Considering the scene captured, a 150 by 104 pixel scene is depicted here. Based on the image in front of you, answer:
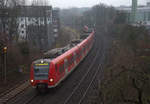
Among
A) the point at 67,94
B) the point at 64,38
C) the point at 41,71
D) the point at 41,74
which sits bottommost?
the point at 67,94

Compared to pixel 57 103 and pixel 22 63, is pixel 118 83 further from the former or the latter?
pixel 22 63

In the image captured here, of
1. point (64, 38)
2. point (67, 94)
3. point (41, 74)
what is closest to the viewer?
point (41, 74)

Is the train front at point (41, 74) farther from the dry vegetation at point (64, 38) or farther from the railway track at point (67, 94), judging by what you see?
the dry vegetation at point (64, 38)

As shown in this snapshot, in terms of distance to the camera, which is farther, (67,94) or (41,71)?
(67,94)

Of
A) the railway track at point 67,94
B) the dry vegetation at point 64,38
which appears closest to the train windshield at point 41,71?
the railway track at point 67,94

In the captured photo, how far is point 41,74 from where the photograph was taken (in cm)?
1386

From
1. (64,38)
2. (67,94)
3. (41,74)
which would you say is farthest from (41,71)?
(64,38)

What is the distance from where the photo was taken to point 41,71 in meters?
13.9

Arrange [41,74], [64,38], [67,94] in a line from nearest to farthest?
[41,74] → [67,94] → [64,38]

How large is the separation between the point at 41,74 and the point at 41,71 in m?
0.20

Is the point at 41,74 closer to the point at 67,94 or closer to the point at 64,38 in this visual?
the point at 67,94

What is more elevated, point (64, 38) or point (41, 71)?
point (64, 38)

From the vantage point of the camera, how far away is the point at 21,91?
15.0 m

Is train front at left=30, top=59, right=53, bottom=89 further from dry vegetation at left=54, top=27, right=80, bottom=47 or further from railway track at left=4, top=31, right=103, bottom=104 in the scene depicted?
dry vegetation at left=54, top=27, right=80, bottom=47
